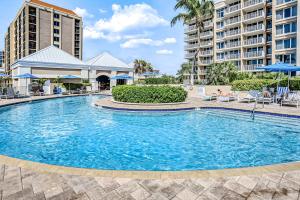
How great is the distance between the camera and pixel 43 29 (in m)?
60.2

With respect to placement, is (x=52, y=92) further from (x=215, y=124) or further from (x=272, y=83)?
(x=272, y=83)

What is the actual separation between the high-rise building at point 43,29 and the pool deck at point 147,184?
63655mm

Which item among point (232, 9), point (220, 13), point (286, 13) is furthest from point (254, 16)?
point (220, 13)

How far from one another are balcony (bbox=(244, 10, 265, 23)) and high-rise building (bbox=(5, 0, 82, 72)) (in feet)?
161

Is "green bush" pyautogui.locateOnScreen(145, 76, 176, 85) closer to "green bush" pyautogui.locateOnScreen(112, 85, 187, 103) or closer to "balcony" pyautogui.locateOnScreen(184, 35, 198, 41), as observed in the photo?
"balcony" pyautogui.locateOnScreen(184, 35, 198, 41)

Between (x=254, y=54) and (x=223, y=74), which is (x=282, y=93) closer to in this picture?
(x=223, y=74)

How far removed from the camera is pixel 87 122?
11172 mm

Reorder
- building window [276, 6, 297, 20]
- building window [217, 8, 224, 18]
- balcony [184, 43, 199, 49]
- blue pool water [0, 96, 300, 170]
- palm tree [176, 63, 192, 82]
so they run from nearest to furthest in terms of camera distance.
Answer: blue pool water [0, 96, 300, 170] → building window [276, 6, 297, 20] → palm tree [176, 63, 192, 82] → building window [217, 8, 224, 18] → balcony [184, 43, 199, 49]

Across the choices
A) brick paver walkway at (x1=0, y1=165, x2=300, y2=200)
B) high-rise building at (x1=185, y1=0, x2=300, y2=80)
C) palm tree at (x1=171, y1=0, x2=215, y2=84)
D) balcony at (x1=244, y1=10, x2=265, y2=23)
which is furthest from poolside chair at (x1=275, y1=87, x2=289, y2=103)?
balcony at (x1=244, y1=10, x2=265, y2=23)

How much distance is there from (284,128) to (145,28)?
28444 millimetres

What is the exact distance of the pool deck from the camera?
3238 millimetres

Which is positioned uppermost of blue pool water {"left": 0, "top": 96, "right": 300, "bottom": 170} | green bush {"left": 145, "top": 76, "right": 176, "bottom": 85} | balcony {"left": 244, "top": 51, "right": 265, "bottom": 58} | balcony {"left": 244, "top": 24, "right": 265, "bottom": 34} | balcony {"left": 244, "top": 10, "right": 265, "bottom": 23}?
balcony {"left": 244, "top": 10, "right": 265, "bottom": 23}

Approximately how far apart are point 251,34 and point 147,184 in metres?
44.9

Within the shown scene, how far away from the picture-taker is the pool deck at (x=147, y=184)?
324 cm
